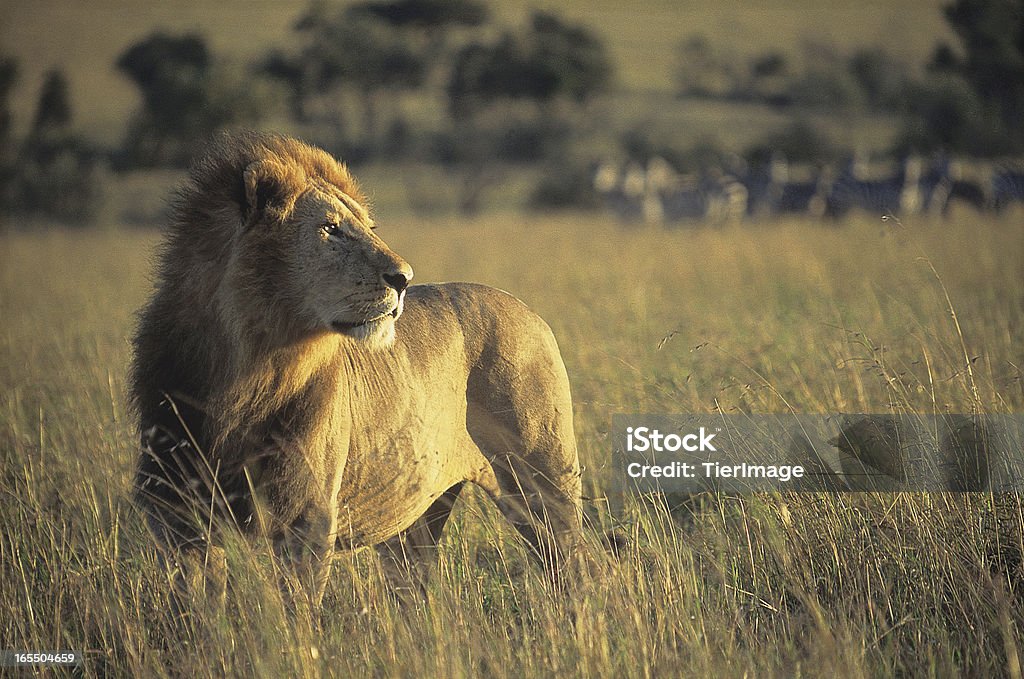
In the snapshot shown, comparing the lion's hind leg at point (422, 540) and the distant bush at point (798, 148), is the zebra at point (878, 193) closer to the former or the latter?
the distant bush at point (798, 148)

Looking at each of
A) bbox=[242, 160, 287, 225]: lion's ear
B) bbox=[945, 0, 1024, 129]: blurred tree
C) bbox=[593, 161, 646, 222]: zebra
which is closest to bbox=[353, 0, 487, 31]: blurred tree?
bbox=[593, 161, 646, 222]: zebra

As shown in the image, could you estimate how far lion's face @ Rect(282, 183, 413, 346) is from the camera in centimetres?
370

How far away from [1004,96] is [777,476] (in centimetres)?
3138

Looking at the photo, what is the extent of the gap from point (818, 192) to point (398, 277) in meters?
24.1

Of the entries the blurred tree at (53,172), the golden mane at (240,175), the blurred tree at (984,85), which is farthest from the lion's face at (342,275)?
the blurred tree at (53,172)

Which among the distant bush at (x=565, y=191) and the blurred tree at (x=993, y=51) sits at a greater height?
the blurred tree at (x=993, y=51)

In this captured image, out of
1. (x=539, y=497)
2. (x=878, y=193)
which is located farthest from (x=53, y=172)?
(x=539, y=497)

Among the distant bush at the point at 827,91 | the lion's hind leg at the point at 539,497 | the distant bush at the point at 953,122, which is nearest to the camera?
the lion's hind leg at the point at 539,497

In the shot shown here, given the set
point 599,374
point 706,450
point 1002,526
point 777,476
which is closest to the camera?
point 1002,526

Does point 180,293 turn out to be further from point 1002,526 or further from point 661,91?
point 661,91

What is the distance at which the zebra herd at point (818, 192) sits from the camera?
965 inches

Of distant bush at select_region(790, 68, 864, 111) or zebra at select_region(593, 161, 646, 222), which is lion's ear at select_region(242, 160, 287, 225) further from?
distant bush at select_region(790, 68, 864, 111)

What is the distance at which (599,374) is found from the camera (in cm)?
765

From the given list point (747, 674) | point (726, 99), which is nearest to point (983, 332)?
point (747, 674)
